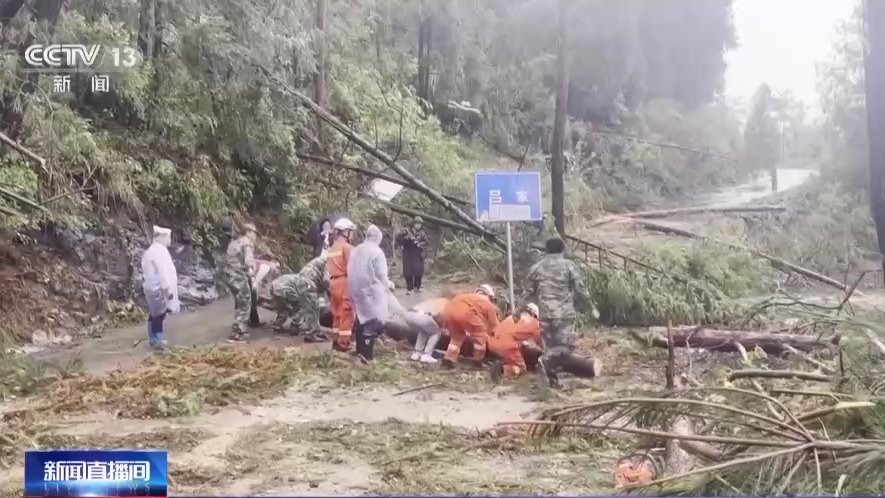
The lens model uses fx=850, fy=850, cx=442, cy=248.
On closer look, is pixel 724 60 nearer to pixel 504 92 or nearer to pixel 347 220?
pixel 504 92

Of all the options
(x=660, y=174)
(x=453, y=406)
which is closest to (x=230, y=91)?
(x=453, y=406)

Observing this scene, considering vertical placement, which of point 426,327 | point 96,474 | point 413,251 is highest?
point 413,251

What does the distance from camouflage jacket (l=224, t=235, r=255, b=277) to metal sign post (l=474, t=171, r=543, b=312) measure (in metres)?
0.66

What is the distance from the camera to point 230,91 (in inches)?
95.9

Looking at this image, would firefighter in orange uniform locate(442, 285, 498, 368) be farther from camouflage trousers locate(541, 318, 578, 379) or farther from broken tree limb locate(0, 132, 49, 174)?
broken tree limb locate(0, 132, 49, 174)

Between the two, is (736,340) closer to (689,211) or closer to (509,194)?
(689,211)

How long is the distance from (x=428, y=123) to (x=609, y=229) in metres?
0.60

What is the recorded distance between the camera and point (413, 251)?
2.42m

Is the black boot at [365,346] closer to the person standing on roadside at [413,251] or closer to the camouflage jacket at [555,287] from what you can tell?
the person standing on roadside at [413,251]

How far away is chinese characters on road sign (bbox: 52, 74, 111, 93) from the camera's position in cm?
226

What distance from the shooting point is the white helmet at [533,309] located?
7.71ft

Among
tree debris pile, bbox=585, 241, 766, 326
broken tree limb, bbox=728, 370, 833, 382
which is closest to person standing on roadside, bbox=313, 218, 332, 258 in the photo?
tree debris pile, bbox=585, 241, 766, 326

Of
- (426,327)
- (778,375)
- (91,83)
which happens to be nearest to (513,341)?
(426,327)

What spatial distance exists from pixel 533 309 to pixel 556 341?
0.11 m
